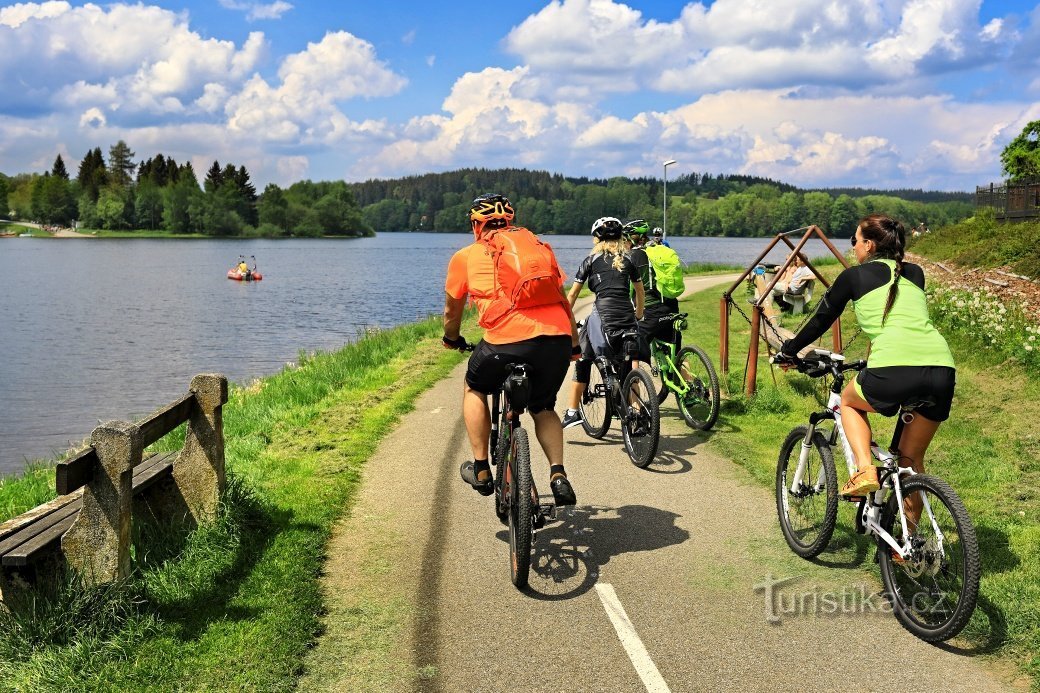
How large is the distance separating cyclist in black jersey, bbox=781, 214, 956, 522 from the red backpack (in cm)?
158

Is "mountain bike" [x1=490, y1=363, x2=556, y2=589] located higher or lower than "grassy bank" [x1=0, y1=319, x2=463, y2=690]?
higher

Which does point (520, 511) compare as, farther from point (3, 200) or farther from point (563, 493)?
point (3, 200)

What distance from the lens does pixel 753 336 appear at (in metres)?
10.1

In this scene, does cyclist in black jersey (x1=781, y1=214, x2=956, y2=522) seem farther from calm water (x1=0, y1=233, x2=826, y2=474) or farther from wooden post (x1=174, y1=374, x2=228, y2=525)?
calm water (x1=0, y1=233, x2=826, y2=474)

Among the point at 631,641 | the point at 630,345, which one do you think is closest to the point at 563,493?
the point at 631,641

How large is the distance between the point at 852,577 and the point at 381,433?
217 inches

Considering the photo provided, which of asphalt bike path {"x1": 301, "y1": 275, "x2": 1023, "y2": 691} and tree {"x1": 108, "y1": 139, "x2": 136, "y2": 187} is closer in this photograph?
asphalt bike path {"x1": 301, "y1": 275, "x2": 1023, "y2": 691}

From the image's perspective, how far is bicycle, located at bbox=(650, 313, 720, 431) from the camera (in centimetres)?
872

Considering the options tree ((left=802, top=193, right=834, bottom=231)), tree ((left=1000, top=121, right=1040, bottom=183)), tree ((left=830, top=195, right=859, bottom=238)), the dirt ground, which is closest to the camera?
the dirt ground

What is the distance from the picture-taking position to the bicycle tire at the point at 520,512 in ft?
15.8

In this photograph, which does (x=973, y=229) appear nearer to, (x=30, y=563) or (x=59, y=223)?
(x=30, y=563)

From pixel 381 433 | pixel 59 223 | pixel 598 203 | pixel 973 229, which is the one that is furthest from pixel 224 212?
pixel 381 433

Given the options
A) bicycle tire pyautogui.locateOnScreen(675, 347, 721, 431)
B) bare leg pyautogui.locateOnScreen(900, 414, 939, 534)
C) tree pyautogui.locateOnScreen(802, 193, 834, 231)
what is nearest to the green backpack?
bicycle tire pyautogui.locateOnScreen(675, 347, 721, 431)

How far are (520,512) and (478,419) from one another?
3.04 ft
